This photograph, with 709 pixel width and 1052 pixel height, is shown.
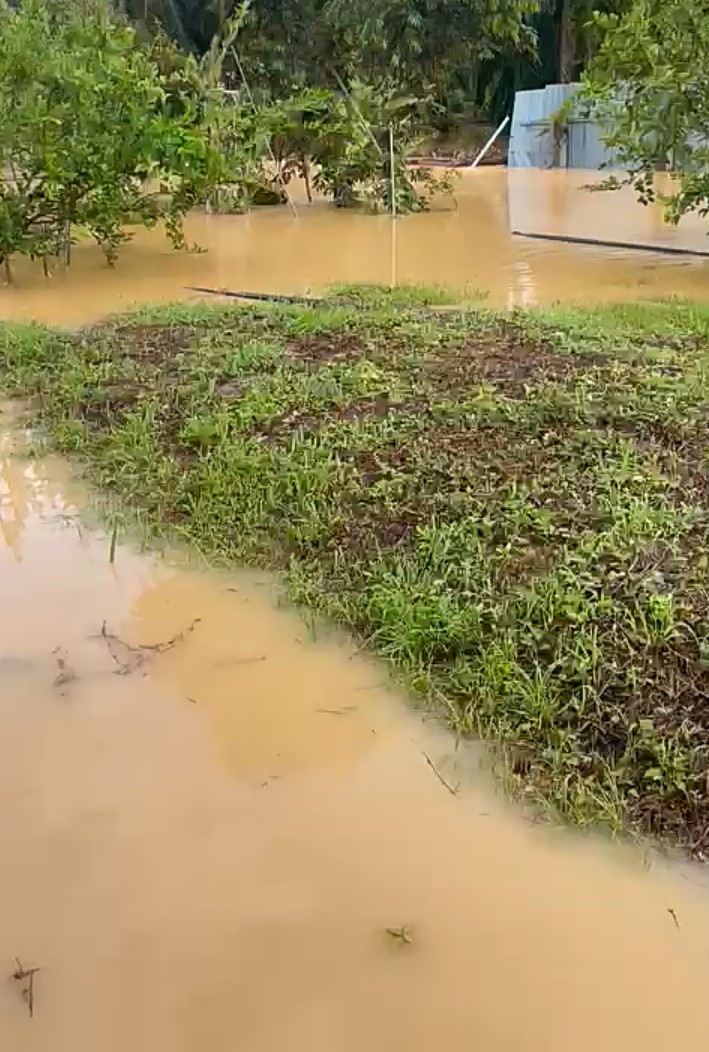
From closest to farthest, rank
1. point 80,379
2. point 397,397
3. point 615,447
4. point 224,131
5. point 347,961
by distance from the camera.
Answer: point 347,961 < point 615,447 < point 397,397 < point 80,379 < point 224,131

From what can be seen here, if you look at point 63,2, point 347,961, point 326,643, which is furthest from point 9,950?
point 63,2

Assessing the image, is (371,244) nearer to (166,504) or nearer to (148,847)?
(166,504)

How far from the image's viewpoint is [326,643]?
3430mm

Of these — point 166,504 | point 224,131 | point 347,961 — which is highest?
point 224,131

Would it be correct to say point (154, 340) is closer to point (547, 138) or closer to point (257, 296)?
point (257, 296)

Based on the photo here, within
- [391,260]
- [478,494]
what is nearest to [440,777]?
[478,494]

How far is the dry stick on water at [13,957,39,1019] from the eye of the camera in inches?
83.4

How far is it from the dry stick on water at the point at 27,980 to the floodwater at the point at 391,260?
675 cm

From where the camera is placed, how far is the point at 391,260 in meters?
11.2

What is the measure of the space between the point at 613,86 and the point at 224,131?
14.9 ft

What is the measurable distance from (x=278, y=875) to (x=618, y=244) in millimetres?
10597

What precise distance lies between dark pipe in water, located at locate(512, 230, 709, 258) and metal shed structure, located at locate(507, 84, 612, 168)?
9499 mm

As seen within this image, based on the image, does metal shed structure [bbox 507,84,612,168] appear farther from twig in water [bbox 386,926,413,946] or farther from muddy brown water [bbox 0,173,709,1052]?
twig in water [bbox 386,926,413,946]

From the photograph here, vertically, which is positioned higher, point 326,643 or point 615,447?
point 615,447
